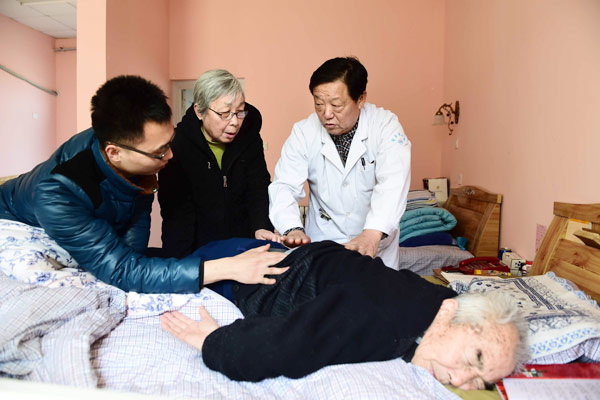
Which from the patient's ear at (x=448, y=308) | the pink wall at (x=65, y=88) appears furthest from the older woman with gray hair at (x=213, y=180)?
the pink wall at (x=65, y=88)

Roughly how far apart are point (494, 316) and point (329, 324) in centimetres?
46

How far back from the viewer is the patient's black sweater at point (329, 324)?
1.06 m

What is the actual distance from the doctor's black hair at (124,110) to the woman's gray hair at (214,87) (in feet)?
1.60

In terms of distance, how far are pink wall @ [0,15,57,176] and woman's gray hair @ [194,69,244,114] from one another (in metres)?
5.18

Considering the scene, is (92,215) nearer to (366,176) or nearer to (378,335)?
(378,335)

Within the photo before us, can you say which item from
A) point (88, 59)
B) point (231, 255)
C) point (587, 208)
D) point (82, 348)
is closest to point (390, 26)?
point (88, 59)

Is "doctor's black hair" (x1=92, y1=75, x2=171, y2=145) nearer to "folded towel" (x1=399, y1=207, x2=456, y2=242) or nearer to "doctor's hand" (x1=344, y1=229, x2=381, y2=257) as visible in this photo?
"doctor's hand" (x1=344, y1=229, x2=381, y2=257)

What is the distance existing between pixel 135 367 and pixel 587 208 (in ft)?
5.57

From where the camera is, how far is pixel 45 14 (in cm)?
552

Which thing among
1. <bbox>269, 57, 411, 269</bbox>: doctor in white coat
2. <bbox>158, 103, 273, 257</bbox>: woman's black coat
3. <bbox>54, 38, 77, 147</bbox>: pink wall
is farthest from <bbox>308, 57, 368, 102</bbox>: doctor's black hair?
<bbox>54, 38, 77, 147</bbox>: pink wall

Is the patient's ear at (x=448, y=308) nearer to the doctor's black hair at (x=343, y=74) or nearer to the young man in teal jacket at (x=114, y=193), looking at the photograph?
the young man in teal jacket at (x=114, y=193)

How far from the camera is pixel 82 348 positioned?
1.01m

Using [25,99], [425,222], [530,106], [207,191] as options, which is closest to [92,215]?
[207,191]

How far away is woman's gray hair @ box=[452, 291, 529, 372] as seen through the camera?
3.71 feet
